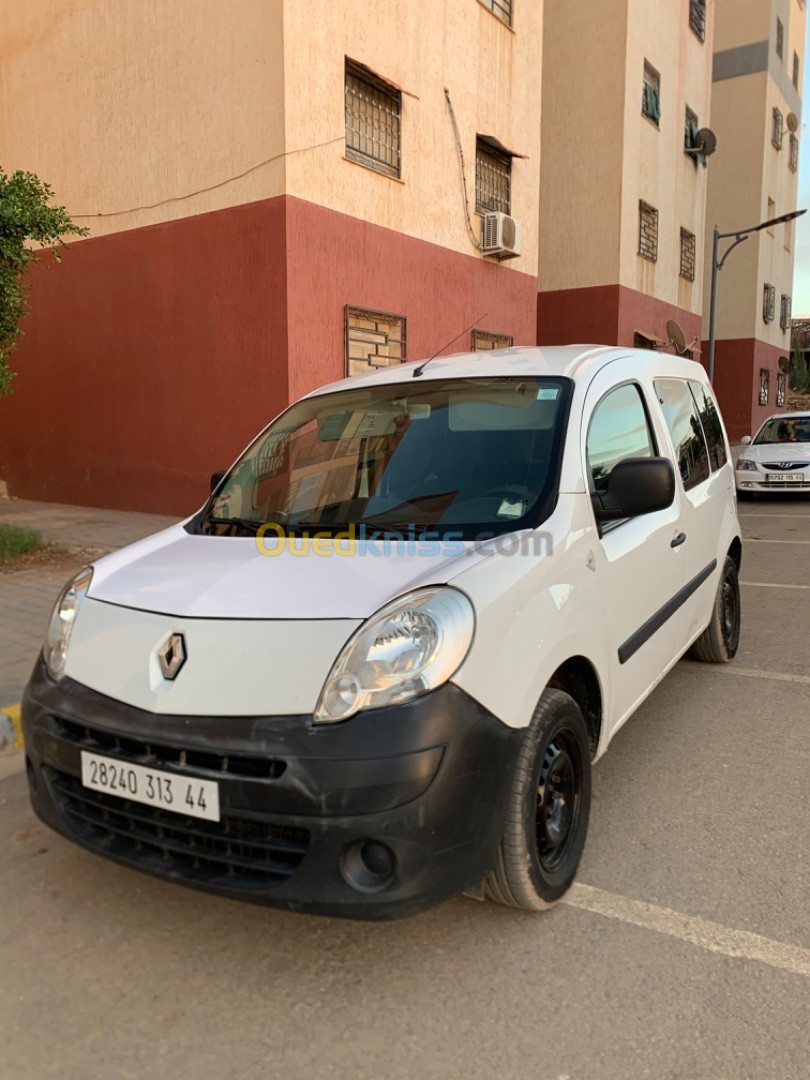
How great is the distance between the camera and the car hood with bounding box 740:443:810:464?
13.6 m

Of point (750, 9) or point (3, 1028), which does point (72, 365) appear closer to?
point (3, 1028)

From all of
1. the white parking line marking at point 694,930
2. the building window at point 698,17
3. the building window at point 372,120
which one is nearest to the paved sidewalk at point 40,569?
the white parking line marking at point 694,930

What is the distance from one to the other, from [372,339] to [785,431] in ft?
26.2

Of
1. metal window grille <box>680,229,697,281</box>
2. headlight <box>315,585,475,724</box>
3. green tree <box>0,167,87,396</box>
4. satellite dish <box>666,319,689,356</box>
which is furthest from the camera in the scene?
metal window grille <box>680,229,697,281</box>

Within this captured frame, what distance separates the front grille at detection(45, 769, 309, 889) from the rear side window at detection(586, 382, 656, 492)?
166cm

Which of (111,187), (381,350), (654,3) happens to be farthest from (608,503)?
(654,3)

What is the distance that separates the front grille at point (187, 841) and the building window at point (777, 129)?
31256 millimetres

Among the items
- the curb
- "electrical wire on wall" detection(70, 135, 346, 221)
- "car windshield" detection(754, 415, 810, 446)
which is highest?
"electrical wire on wall" detection(70, 135, 346, 221)

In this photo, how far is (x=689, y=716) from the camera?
4207mm

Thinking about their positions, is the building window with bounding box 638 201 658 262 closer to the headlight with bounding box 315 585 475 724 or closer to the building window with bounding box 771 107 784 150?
the building window with bounding box 771 107 784 150

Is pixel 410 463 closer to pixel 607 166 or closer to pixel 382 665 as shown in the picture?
pixel 382 665

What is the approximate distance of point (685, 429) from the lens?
4305 millimetres

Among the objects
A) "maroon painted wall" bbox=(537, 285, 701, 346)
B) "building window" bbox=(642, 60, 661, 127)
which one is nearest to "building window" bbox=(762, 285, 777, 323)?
"maroon painted wall" bbox=(537, 285, 701, 346)

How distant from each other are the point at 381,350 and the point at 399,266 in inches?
45.4
